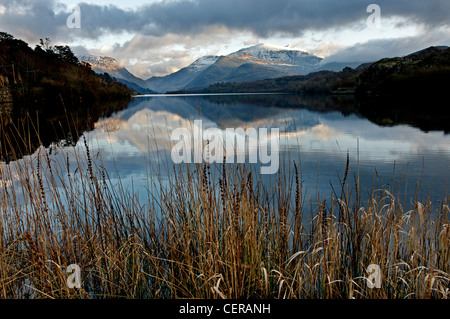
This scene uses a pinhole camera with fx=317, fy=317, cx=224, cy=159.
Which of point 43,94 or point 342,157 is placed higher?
point 43,94

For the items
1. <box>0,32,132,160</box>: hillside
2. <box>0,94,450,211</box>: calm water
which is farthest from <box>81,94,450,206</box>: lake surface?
<box>0,32,132,160</box>: hillside

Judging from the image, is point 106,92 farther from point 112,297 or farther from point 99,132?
point 112,297

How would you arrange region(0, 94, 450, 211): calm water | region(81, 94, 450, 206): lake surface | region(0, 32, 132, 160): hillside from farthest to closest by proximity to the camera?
region(0, 32, 132, 160): hillside, region(81, 94, 450, 206): lake surface, region(0, 94, 450, 211): calm water

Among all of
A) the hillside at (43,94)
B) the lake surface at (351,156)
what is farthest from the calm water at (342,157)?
the hillside at (43,94)

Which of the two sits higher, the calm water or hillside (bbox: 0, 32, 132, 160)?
hillside (bbox: 0, 32, 132, 160)

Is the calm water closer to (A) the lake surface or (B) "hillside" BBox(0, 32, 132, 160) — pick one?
(A) the lake surface

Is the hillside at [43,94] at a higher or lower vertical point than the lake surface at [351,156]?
higher

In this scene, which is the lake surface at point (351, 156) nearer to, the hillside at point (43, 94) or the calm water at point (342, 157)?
the calm water at point (342, 157)

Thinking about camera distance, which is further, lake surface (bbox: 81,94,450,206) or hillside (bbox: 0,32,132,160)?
hillside (bbox: 0,32,132,160)

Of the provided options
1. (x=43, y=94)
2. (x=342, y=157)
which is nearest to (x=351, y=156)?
(x=342, y=157)

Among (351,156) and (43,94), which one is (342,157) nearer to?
(351,156)
